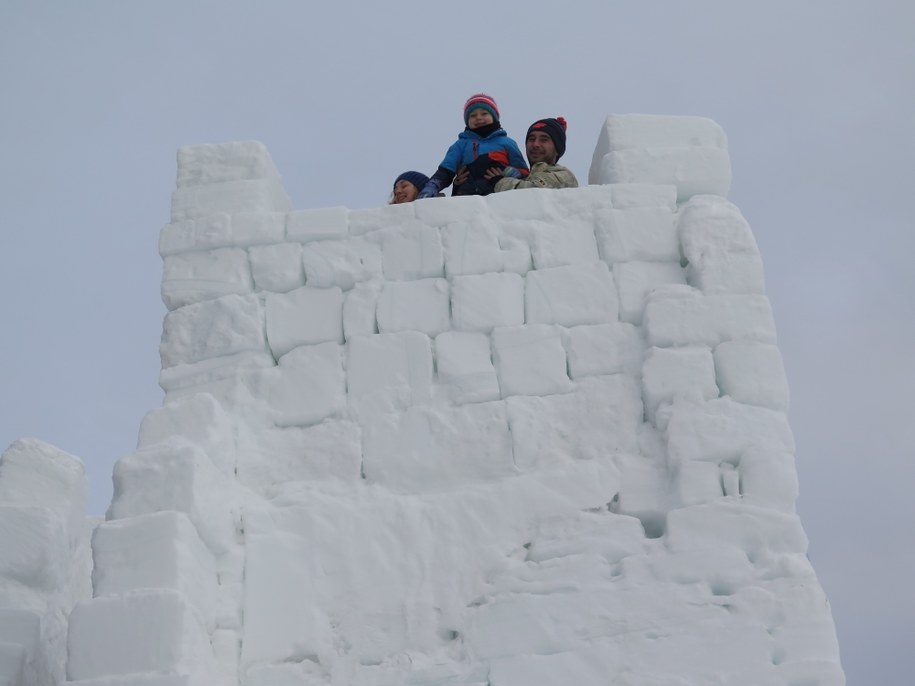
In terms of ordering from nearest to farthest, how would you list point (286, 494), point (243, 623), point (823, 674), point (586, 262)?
point (823, 674) → point (243, 623) → point (286, 494) → point (586, 262)

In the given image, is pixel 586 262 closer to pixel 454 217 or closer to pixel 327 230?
pixel 454 217

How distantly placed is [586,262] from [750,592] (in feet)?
5.26

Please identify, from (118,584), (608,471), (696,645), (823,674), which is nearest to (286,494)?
(118,584)

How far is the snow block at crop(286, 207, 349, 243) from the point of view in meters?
5.96

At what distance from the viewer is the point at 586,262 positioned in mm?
5770

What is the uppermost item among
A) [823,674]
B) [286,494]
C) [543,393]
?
[543,393]

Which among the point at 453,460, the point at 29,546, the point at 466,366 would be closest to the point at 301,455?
the point at 453,460

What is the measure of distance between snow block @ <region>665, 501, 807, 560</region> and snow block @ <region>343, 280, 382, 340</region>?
4.88 ft

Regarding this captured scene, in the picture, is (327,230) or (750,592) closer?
(750,592)

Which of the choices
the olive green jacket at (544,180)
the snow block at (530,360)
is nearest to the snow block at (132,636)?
the snow block at (530,360)

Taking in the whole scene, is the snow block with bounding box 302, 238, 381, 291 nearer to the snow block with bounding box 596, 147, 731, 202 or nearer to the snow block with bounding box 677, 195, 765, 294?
the snow block with bounding box 596, 147, 731, 202

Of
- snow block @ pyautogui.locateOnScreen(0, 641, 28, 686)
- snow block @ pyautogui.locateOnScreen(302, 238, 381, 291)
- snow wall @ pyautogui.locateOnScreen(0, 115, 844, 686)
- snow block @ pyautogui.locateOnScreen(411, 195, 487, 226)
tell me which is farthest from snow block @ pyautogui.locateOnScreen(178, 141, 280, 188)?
snow block @ pyautogui.locateOnScreen(0, 641, 28, 686)

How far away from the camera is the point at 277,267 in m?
5.91

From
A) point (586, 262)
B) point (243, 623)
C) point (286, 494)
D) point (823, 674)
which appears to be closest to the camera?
point (823, 674)
